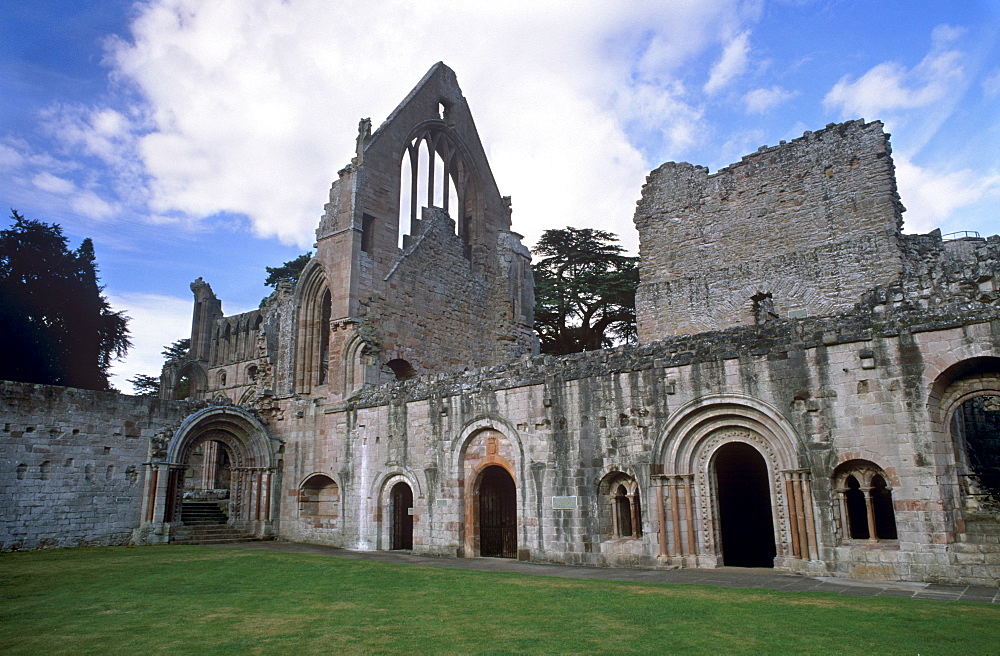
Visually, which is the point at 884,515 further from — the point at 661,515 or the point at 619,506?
the point at 619,506

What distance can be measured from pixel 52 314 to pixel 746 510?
29284mm

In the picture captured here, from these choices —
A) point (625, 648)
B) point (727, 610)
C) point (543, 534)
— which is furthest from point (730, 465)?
point (625, 648)

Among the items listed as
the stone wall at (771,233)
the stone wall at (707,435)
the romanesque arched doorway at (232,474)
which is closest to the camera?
the stone wall at (707,435)

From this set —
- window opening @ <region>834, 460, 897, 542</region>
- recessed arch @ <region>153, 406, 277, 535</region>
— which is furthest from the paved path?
recessed arch @ <region>153, 406, 277, 535</region>

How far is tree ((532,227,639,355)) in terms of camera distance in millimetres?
32812

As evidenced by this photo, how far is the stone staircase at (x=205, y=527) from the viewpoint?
743 inches

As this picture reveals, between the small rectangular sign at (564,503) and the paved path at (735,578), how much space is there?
115cm

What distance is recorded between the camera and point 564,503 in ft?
45.8

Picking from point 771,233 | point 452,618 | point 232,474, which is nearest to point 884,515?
point 452,618

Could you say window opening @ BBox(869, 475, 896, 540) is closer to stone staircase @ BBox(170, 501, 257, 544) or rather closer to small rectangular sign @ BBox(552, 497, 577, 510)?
small rectangular sign @ BBox(552, 497, 577, 510)

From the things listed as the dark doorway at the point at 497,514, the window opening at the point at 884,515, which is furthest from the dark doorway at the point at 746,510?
the dark doorway at the point at 497,514

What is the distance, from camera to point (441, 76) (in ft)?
86.9

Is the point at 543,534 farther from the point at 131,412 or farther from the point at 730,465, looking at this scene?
the point at 131,412

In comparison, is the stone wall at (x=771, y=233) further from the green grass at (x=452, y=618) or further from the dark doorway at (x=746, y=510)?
the green grass at (x=452, y=618)
